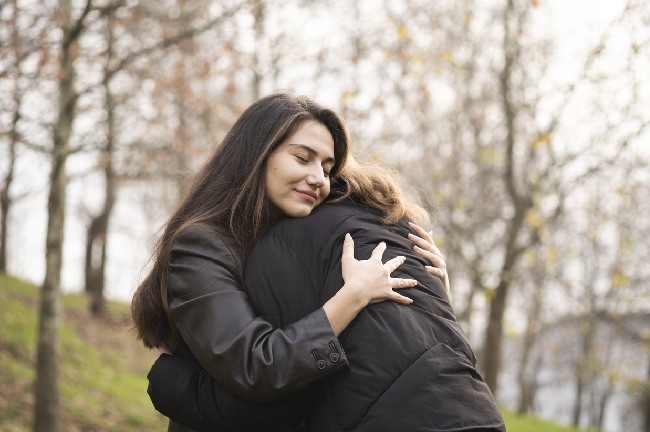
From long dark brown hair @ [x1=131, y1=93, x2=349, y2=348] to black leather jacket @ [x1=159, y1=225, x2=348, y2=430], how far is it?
17cm

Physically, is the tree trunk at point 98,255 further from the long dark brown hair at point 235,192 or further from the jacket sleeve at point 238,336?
the jacket sleeve at point 238,336

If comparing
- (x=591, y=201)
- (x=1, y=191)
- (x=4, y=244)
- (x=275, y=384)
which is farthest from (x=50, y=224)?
(x=591, y=201)

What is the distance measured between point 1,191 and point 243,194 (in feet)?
22.1

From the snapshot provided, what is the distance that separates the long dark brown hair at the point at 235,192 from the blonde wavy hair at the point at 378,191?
0.09 metres

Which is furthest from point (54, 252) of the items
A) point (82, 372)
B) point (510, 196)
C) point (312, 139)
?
point (82, 372)

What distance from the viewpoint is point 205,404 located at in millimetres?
2697

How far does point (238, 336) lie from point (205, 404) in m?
0.37

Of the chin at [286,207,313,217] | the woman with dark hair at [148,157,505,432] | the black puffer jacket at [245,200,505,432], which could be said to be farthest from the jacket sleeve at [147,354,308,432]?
the chin at [286,207,313,217]

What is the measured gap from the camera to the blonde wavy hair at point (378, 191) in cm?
304

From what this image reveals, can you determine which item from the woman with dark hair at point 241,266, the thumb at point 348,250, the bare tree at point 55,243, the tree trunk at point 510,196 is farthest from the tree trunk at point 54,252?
the thumb at point 348,250

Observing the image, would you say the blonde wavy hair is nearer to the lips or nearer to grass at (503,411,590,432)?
the lips

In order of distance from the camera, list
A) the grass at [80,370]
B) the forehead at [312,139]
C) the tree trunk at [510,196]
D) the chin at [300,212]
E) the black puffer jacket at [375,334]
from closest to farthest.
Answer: the black puffer jacket at [375,334] < the chin at [300,212] < the forehead at [312,139] < the tree trunk at [510,196] < the grass at [80,370]

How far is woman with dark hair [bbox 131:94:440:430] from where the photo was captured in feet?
8.16

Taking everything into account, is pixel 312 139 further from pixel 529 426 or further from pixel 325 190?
pixel 529 426
